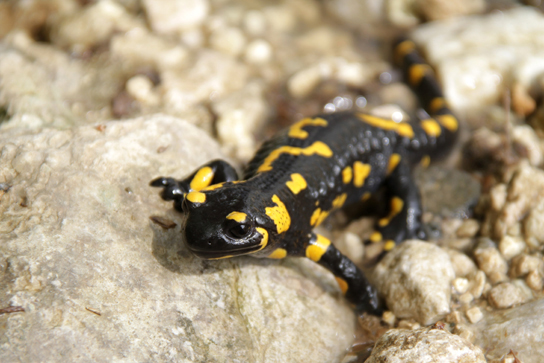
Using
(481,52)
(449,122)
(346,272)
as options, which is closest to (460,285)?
(346,272)

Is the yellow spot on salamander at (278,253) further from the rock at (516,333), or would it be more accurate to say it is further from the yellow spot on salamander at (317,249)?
the rock at (516,333)

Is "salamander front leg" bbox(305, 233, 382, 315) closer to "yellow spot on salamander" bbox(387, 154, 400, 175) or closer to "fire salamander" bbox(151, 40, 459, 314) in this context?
"fire salamander" bbox(151, 40, 459, 314)

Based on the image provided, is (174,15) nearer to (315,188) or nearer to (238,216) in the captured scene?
(315,188)

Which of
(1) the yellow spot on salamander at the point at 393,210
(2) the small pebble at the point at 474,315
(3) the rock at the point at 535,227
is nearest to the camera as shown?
(2) the small pebble at the point at 474,315

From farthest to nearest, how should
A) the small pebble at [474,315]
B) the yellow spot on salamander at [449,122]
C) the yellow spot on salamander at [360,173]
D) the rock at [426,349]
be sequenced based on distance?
1. the yellow spot on salamander at [449,122]
2. the yellow spot on salamander at [360,173]
3. the small pebble at [474,315]
4. the rock at [426,349]

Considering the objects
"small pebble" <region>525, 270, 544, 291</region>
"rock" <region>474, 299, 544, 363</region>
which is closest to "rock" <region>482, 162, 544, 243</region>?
"small pebble" <region>525, 270, 544, 291</region>

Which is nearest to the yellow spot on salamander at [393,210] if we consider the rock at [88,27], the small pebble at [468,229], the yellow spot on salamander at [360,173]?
the yellow spot on salamander at [360,173]

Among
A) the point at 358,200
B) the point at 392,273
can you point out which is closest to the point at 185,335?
the point at 392,273
